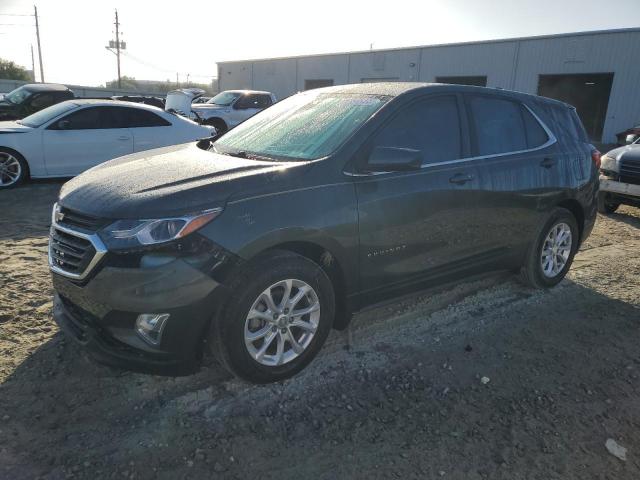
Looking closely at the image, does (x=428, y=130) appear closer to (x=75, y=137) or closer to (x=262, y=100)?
(x=75, y=137)

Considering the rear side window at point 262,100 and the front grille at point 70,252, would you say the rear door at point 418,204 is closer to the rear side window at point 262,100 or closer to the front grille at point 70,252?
the front grille at point 70,252

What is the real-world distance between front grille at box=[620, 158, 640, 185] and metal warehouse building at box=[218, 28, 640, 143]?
17621 millimetres

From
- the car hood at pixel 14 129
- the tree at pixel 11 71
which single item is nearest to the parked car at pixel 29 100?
the car hood at pixel 14 129

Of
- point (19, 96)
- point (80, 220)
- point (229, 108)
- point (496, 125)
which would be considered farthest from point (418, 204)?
point (229, 108)

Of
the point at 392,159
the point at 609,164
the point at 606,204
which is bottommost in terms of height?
the point at 606,204

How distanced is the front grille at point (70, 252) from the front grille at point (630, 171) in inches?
316

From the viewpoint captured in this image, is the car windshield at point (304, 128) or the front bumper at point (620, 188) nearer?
the car windshield at point (304, 128)

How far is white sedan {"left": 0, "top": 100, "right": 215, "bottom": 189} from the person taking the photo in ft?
26.7

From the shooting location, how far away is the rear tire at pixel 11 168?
808 cm

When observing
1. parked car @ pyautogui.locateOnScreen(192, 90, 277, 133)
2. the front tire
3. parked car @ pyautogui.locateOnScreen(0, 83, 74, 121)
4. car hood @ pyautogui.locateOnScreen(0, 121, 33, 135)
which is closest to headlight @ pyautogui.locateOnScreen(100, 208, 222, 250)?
the front tire

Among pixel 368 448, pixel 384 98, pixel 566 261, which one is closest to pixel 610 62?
pixel 566 261

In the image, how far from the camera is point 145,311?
2.62 metres

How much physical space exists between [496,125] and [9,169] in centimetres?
760

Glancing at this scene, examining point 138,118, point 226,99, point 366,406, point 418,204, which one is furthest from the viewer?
point 226,99
